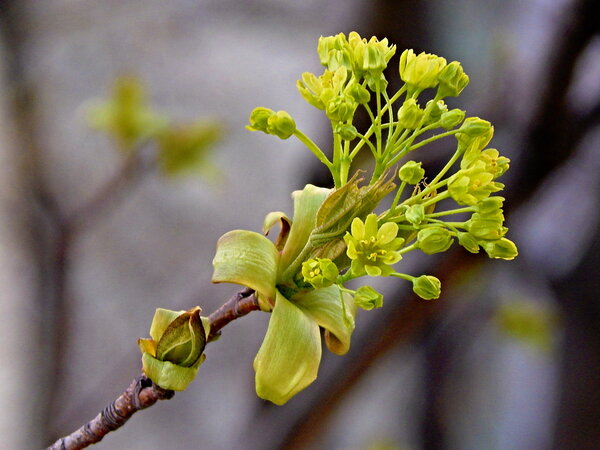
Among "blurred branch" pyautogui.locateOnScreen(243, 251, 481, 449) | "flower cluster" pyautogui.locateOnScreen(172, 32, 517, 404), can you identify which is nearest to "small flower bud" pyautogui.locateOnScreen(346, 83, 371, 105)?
"flower cluster" pyautogui.locateOnScreen(172, 32, 517, 404)

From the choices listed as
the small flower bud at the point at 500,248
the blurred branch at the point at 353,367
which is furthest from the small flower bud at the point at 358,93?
the blurred branch at the point at 353,367

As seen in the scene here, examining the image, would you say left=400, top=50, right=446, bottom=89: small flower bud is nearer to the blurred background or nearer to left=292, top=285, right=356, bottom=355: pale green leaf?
left=292, top=285, right=356, bottom=355: pale green leaf

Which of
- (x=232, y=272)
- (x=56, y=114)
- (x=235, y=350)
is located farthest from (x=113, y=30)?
(x=232, y=272)

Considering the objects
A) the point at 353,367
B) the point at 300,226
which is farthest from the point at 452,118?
the point at 353,367

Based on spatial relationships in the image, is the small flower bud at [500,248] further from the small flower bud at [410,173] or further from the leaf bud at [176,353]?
the leaf bud at [176,353]

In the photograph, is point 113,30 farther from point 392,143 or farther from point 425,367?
→ point 392,143

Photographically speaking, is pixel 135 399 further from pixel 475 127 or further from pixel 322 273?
pixel 475 127

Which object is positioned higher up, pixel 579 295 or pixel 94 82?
pixel 579 295
